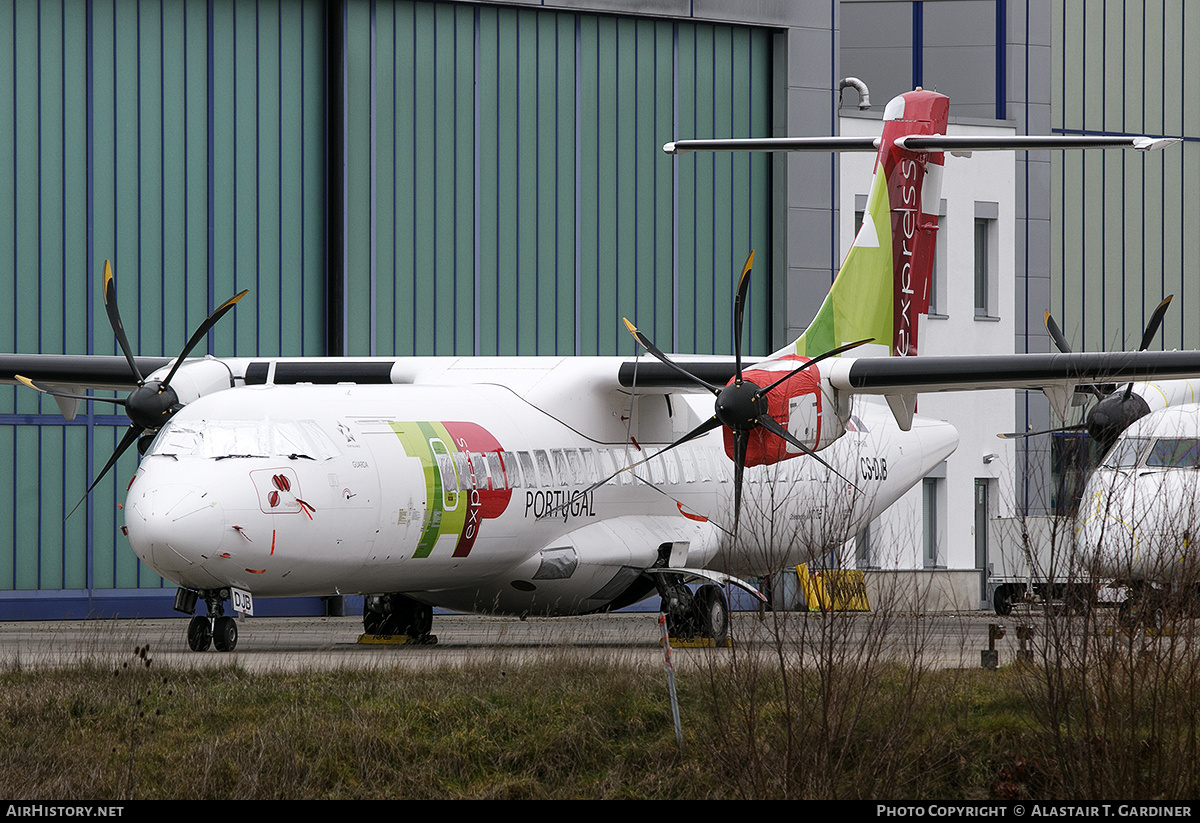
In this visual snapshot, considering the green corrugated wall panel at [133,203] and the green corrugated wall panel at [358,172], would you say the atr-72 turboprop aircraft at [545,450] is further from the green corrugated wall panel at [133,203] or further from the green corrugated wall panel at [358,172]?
the green corrugated wall panel at [358,172]

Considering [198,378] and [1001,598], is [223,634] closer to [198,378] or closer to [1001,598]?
[198,378]

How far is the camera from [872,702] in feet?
35.6

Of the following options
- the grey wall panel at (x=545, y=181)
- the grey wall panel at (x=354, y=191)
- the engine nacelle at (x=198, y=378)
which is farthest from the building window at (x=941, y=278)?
the engine nacelle at (x=198, y=378)

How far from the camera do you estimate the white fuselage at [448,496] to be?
1489cm

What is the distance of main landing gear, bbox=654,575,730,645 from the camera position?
18828mm

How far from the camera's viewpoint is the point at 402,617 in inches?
752

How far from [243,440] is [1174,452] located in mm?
11334

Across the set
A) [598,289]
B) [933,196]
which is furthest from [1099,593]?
[598,289]

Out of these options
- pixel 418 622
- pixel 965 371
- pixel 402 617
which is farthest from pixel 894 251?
pixel 402 617

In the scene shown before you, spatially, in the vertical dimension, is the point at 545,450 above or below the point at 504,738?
above

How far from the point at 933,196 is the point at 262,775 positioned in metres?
14.7

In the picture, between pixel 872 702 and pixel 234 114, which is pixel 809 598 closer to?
pixel 872 702

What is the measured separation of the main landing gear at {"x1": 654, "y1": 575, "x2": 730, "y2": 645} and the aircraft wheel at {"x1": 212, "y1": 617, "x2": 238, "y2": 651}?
16.7ft

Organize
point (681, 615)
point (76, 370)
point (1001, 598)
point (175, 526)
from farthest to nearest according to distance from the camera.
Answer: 1. point (1001, 598)
2. point (76, 370)
3. point (681, 615)
4. point (175, 526)
